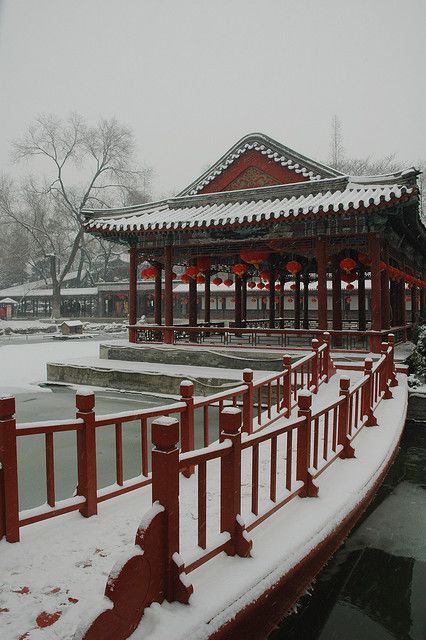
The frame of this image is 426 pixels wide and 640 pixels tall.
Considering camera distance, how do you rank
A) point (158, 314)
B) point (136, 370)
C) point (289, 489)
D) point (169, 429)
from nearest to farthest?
1. point (169, 429)
2. point (289, 489)
3. point (136, 370)
4. point (158, 314)

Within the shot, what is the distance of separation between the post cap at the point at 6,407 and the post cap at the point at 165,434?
128 centimetres

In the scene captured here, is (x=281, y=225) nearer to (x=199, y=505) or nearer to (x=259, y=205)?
(x=259, y=205)

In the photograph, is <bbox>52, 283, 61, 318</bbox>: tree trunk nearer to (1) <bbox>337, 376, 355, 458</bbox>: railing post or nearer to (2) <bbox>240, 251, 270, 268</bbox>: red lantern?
(2) <bbox>240, 251, 270, 268</bbox>: red lantern

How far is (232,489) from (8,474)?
1555 mm

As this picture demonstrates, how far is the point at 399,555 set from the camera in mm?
4254

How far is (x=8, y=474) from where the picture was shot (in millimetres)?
3168

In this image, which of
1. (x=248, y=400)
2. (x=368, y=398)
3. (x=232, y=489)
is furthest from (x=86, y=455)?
(x=368, y=398)

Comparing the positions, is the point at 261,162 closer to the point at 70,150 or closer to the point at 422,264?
the point at 422,264

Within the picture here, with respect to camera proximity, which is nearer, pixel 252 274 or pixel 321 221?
pixel 321 221

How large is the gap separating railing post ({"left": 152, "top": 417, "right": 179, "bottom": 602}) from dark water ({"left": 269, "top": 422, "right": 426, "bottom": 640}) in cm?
113

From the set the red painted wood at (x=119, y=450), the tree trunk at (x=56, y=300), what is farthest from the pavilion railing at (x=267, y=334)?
the tree trunk at (x=56, y=300)

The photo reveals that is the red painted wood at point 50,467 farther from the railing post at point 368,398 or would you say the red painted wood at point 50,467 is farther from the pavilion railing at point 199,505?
the railing post at point 368,398

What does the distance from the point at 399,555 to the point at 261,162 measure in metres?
12.3

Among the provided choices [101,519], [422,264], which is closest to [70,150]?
[422,264]
